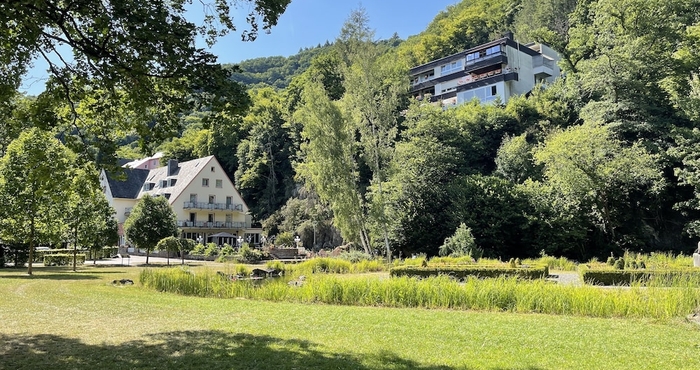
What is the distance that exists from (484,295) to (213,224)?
44.7 meters

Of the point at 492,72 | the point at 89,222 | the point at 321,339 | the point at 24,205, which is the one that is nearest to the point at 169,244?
the point at 89,222

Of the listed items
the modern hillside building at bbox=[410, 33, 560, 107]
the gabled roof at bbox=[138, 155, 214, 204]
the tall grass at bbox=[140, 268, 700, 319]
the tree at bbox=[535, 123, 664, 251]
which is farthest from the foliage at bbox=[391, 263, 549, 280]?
the gabled roof at bbox=[138, 155, 214, 204]

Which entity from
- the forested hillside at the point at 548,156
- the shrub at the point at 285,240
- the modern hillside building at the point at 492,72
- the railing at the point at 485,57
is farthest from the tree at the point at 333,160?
the railing at the point at 485,57

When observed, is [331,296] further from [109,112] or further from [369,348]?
[109,112]

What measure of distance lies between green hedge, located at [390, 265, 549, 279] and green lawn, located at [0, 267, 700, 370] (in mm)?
7613

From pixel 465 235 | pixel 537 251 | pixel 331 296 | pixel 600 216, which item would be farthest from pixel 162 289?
pixel 600 216

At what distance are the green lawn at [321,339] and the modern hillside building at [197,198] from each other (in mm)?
40510

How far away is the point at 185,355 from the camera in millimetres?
5977

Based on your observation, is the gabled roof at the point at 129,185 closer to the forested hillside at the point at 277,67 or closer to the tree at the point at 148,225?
the tree at the point at 148,225

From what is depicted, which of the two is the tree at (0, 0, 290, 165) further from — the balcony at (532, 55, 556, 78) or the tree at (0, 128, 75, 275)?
the balcony at (532, 55, 556, 78)

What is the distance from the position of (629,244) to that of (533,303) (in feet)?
74.8

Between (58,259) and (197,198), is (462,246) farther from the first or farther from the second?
(197,198)

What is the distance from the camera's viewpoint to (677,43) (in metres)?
32.6

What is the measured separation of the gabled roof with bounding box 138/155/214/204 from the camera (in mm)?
50375
